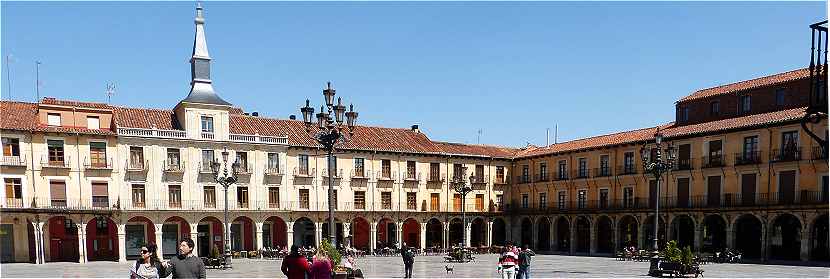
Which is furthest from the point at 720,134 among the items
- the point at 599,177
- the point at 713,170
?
the point at 599,177

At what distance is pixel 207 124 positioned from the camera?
39688 mm

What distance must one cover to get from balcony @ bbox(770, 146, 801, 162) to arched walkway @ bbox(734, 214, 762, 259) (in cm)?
362

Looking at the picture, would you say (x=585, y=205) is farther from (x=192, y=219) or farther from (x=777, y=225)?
(x=192, y=219)

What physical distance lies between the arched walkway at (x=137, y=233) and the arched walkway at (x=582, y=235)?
2783 centimetres

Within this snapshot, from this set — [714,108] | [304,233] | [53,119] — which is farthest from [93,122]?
[714,108]

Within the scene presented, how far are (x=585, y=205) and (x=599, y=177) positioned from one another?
2.29 meters

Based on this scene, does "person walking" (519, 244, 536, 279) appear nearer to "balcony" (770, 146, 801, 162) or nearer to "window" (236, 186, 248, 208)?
"balcony" (770, 146, 801, 162)

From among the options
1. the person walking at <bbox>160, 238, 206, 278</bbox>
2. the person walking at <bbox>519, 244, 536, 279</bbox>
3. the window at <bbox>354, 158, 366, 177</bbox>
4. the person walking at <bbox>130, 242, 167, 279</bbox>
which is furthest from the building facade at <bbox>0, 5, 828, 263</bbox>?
the person walking at <bbox>160, 238, 206, 278</bbox>

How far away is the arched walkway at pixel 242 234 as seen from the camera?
41.7 m

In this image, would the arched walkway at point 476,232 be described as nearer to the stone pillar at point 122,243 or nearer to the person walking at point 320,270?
the stone pillar at point 122,243

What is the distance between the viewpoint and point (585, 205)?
43906 millimetres

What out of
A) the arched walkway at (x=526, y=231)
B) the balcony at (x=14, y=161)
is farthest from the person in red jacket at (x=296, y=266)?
the arched walkway at (x=526, y=231)

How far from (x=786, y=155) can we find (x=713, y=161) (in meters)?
4.14

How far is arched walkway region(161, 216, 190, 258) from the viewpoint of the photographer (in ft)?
131
